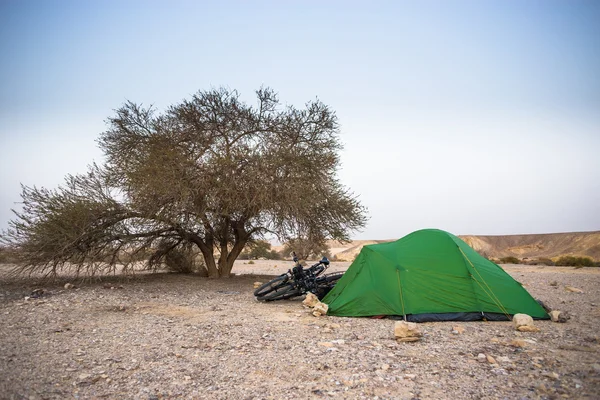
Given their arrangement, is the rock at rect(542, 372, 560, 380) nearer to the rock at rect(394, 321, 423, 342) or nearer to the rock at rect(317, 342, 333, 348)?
the rock at rect(394, 321, 423, 342)

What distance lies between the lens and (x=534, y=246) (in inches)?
1447

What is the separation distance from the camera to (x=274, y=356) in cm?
599

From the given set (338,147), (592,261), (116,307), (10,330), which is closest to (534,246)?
(592,261)

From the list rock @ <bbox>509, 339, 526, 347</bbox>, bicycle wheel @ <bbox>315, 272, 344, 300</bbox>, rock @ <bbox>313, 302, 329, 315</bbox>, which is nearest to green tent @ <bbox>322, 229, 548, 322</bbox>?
rock @ <bbox>313, 302, 329, 315</bbox>

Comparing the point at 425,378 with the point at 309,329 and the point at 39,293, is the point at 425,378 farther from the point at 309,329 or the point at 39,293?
the point at 39,293

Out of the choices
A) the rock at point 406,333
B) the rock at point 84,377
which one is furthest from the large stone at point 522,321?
the rock at point 84,377

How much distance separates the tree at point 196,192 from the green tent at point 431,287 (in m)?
4.83

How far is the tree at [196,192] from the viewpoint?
1298cm

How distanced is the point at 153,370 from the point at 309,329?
296 cm

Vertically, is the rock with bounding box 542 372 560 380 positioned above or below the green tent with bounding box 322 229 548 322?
below

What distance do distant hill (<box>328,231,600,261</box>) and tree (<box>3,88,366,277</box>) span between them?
17.8 meters

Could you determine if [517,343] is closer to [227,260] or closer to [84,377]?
[84,377]

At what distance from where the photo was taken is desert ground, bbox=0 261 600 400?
4730 mm

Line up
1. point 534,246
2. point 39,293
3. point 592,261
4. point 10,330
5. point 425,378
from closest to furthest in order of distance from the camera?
1. point 425,378
2. point 10,330
3. point 39,293
4. point 592,261
5. point 534,246
